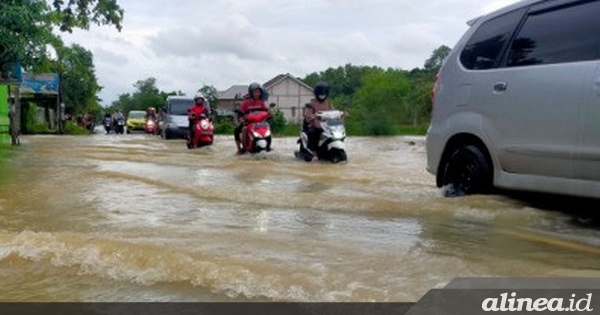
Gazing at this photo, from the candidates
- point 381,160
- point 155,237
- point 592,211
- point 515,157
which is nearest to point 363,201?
point 515,157

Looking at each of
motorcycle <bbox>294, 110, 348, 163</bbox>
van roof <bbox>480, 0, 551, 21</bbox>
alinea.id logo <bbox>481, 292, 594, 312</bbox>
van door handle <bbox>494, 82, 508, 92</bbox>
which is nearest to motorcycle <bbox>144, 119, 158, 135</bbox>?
motorcycle <bbox>294, 110, 348, 163</bbox>

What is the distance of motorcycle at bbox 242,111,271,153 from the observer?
1202cm

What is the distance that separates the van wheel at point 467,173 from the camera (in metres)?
5.14

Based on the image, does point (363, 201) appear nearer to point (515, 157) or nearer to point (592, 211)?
point (515, 157)

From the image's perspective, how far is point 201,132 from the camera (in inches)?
629

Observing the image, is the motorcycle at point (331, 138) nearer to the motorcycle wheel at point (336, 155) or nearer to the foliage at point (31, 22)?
the motorcycle wheel at point (336, 155)

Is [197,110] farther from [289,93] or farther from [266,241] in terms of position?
[289,93]

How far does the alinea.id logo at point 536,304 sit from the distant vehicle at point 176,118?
67.5 feet

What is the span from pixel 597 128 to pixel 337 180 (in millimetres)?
4035

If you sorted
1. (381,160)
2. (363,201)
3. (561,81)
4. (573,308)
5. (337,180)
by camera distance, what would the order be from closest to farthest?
1. (573,308)
2. (561,81)
3. (363,201)
4. (337,180)
5. (381,160)

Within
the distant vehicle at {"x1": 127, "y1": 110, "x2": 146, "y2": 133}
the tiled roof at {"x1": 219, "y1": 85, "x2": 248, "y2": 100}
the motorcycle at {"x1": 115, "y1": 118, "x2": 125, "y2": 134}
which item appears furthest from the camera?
the tiled roof at {"x1": 219, "y1": 85, "x2": 248, "y2": 100}

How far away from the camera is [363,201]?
565 cm

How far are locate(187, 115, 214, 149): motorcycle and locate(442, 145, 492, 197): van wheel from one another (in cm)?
1092

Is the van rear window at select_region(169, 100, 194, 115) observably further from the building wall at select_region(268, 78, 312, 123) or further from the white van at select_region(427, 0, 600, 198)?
the building wall at select_region(268, 78, 312, 123)
